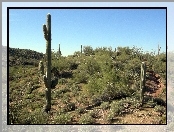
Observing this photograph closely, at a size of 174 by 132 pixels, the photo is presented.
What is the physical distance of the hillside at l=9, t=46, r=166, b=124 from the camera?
9.32 meters

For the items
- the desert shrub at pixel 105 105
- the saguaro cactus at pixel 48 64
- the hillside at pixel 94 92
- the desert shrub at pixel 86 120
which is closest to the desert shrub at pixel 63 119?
the hillside at pixel 94 92

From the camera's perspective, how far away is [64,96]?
37.4ft

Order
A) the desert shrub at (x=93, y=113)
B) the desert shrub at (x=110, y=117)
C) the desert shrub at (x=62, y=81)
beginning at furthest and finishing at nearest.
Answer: the desert shrub at (x=62, y=81), the desert shrub at (x=93, y=113), the desert shrub at (x=110, y=117)

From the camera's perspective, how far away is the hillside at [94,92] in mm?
9320

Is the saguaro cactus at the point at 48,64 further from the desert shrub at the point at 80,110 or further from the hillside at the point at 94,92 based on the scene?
the desert shrub at the point at 80,110

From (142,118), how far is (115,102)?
53.9 inches

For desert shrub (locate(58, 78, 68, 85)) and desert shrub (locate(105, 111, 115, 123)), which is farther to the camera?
desert shrub (locate(58, 78, 68, 85))

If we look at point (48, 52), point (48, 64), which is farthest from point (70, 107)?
point (48, 52)

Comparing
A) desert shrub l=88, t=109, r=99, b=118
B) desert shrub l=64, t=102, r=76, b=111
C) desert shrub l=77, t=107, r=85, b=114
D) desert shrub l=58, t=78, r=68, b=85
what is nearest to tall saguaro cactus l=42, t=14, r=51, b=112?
desert shrub l=64, t=102, r=76, b=111

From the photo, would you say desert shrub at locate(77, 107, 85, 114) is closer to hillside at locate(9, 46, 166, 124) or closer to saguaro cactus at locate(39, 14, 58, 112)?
hillside at locate(9, 46, 166, 124)

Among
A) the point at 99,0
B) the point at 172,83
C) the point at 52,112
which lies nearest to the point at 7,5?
the point at 99,0

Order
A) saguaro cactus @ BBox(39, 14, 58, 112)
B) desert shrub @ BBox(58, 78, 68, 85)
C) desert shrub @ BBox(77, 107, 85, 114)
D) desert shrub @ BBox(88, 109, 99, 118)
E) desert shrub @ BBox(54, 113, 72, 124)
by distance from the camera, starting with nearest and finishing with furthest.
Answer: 1. desert shrub @ BBox(54, 113, 72, 124)
2. saguaro cactus @ BBox(39, 14, 58, 112)
3. desert shrub @ BBox(88, 109, 99, 118)
4. desert shrub @ BBox(77, 107, 85, 114)
5. desert shrub @ BBox(58, 78, 68, 85)

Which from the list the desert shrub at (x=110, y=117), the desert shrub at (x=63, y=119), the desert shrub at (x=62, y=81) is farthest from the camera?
the desert shrub at (x=62, y=81)

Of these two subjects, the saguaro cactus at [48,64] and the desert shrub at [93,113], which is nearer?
the saguaro cactus at [48,64]
